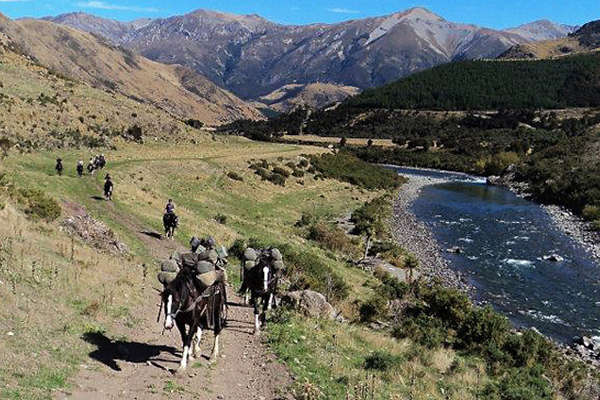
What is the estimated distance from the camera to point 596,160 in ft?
326

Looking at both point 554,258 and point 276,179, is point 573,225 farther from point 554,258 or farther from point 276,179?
point 276,179

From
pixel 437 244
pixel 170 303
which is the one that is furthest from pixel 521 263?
pixel 170 303

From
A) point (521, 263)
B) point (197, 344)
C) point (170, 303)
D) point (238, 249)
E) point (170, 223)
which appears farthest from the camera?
point (521, 263)

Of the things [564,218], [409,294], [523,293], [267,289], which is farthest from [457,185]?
[267,289]

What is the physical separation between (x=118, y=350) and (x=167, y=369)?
62.0 inches

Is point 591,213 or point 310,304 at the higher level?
point 310,304

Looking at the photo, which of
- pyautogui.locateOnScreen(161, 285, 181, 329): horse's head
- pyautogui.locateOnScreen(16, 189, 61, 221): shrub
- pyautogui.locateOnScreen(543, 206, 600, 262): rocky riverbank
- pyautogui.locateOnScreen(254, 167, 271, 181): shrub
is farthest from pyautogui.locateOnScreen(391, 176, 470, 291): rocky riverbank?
pyautogui.locateOnScreen(161, 285, 181, 329): horse's head

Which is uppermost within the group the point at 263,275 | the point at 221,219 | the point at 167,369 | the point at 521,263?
the point at 263,275

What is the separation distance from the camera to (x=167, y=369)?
1378cm

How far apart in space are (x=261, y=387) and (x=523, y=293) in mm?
28317

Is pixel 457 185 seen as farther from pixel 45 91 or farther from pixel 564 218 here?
pixel 45 91

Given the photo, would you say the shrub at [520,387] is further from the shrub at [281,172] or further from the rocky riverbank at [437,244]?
the shrub at [281,172]

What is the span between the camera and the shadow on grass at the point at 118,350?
13.7 m

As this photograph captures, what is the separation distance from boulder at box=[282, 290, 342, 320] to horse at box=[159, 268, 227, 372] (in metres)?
6.79
